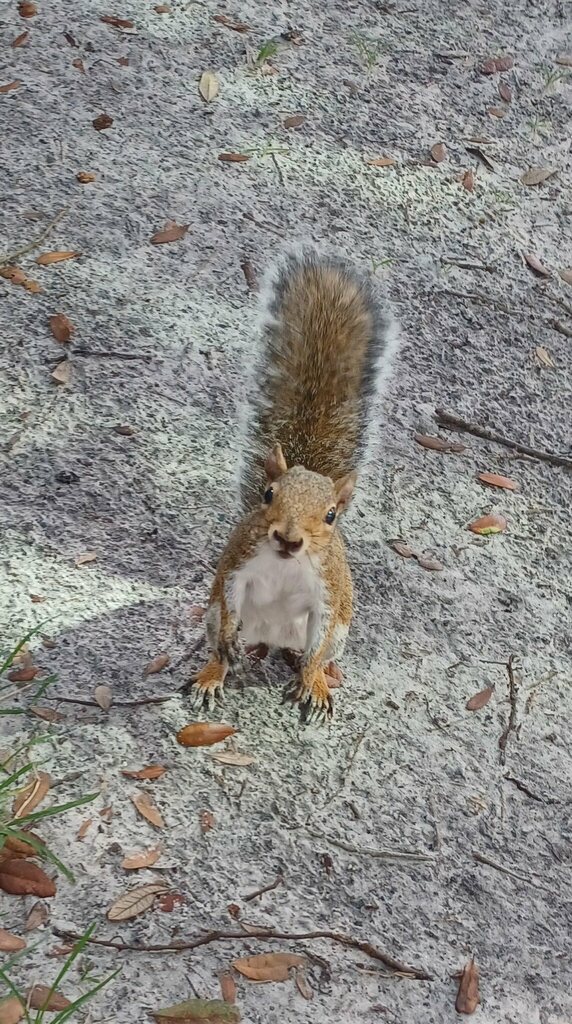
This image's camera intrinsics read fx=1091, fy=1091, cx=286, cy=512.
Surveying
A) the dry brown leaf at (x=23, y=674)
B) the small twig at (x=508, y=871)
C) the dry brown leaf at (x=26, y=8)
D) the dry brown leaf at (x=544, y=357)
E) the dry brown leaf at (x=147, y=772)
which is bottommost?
the small twig at (x=508, y=871)

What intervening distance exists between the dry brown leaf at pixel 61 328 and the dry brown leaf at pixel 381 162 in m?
1.41

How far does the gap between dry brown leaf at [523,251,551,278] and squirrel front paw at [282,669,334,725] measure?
1.94 metres

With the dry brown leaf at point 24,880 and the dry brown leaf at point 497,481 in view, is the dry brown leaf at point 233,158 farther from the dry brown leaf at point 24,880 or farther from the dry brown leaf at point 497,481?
the dry brown leaf at point 24,880

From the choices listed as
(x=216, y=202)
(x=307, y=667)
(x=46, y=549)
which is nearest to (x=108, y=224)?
(x=216, y=202)

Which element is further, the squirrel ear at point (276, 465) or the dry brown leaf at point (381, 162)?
the dry brown leaf at point (381, 162)

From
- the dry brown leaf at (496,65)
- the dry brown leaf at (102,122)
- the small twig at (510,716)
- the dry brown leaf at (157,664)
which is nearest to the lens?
the dry brown leaf at (157,664)

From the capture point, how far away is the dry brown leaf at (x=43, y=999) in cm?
159

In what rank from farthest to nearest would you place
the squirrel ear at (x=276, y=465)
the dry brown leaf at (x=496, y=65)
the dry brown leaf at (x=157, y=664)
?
the dry brown leaf at (x=496, y=65), the dry brown leaf at (x=157, y=664), the squirrel ear at (x=276, y=465)

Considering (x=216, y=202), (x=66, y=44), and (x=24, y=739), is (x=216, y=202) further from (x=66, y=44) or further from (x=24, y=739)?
(x=24, y=739)

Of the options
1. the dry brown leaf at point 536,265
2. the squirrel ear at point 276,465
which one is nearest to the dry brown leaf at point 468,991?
the squirrel ear at point 276,465

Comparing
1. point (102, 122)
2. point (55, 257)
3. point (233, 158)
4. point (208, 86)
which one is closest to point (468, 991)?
point (55, 257)

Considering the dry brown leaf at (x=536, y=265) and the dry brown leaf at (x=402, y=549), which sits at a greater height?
the dry brown leaf at (x=536, y=265)

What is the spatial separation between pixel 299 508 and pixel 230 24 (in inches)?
108

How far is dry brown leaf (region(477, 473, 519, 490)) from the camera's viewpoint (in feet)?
9.62
